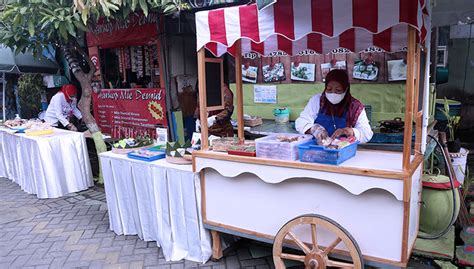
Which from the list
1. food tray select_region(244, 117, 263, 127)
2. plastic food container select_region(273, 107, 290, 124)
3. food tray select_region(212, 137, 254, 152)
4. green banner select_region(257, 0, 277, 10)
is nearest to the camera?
green banner select_region(257, 0, 277, 10)

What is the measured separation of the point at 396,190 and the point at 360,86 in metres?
2.99

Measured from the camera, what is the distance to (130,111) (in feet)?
23.7

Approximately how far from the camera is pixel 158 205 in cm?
343

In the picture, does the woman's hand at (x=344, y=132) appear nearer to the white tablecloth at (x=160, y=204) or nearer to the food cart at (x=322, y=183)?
the food cart at (x=322, y=183)

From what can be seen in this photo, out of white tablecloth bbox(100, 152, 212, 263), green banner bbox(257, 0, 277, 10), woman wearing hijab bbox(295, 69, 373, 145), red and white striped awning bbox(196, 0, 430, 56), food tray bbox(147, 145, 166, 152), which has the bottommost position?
white tablecloth bbox(100, 152, 212, 263)

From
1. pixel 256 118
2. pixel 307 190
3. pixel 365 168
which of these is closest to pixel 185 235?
pixel 307 190

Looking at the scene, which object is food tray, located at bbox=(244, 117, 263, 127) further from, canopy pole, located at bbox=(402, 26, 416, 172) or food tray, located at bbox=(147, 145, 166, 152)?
canopy pole, located at bbox=(402, 26, 416, 172)

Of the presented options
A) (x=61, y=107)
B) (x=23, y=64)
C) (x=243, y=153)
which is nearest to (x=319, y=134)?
(x=243, y=153)

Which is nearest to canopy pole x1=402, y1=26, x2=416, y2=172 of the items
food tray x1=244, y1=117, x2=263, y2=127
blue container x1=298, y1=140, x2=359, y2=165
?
blue container x1=298, y1=140, x2=359, y2=165

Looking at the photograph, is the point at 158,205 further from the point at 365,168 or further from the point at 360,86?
the point at 360,86

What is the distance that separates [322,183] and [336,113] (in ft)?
2.70

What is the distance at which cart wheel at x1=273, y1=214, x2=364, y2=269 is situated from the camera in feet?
7.66

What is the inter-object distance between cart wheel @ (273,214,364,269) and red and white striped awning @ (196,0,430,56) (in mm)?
1279

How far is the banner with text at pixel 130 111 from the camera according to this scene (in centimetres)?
667
